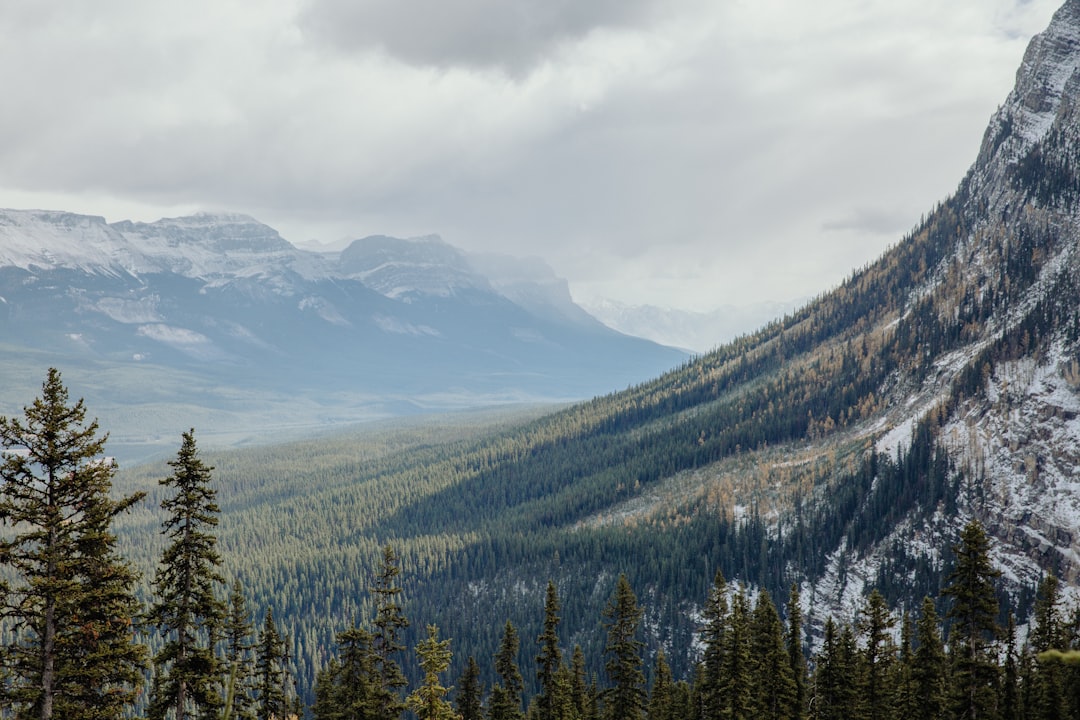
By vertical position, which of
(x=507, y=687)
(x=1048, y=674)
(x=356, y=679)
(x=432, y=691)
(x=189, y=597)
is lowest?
(x=507, y=687)

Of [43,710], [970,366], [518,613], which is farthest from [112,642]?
[970,366]

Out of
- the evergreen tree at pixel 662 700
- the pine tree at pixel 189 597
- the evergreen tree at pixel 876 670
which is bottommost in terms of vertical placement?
the evergreen tree at pixel 662 700

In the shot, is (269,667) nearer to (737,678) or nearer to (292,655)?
(292,655)

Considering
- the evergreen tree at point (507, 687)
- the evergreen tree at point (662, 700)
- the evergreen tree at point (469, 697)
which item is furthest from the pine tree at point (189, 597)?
the evergreen tree at point (662, 700)

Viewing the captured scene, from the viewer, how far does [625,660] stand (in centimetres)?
5509

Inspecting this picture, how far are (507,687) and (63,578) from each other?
49733mm

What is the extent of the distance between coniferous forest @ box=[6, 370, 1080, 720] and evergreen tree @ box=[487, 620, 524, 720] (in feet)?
0.59

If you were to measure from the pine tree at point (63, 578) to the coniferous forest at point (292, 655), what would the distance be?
0.07m

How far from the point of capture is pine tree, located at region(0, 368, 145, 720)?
23484 millimetres

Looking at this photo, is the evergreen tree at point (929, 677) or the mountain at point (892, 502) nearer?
the evergreen tree at point (929, 677)

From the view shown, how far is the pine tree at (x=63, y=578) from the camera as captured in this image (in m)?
23.5

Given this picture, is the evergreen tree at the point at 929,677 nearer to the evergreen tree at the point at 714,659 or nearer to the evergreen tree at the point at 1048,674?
the evergreen tree at the point at 1048,674

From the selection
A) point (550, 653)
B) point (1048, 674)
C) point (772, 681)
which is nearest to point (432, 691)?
point (550, 653)

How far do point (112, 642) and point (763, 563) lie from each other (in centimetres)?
13787
